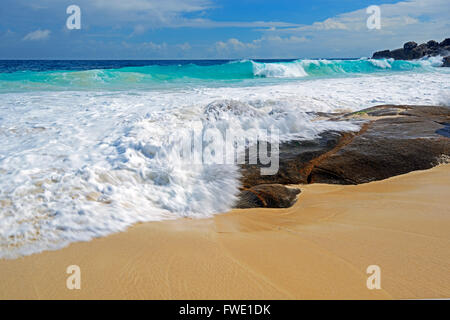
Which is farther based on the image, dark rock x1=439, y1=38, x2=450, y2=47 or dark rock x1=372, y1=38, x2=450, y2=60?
dark rock x1=439, y1=38, x2=450, y2=47

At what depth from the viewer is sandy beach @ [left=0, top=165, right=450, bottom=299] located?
1.61m

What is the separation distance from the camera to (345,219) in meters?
2.45

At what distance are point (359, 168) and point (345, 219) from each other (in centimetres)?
114

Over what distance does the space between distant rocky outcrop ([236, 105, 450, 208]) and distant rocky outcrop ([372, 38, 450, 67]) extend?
4800cm

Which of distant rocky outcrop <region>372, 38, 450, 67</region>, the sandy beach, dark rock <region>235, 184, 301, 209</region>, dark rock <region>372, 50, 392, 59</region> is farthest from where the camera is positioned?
dark rock <region>372, 50, 392, 59</region>

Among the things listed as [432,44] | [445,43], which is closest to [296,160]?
[445,43]

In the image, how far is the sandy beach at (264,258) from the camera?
5.29 ft

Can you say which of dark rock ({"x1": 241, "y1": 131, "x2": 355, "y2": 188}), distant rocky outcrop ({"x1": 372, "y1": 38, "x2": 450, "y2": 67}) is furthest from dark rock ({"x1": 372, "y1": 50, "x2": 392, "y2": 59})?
dark rock ({"x1": 241, "y1": 131, "x2": 355, "y2": 188})

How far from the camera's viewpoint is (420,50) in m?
45.5

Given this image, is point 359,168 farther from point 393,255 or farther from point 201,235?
point 201,235

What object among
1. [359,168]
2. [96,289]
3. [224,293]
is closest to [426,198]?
[359,168]

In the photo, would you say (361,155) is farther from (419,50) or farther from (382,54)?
(382,54)

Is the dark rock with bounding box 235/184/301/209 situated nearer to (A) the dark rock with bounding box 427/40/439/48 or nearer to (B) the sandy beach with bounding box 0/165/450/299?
(B) the sandy beach with bounding box 0/165/450/299

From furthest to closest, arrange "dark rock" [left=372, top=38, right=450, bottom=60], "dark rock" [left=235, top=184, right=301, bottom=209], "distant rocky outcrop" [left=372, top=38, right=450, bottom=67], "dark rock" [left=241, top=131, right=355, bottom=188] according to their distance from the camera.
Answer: "dark rock" [left=372, top=38, right=450, bottom=60]
"distant rocky outcrop" [left=372, top=38, right=450, bottom=67]
"dark rock" [left=241, top=131, right=355, bottom=188]
"dark rock" [left=235, top=184, right=301, bottom=209]
